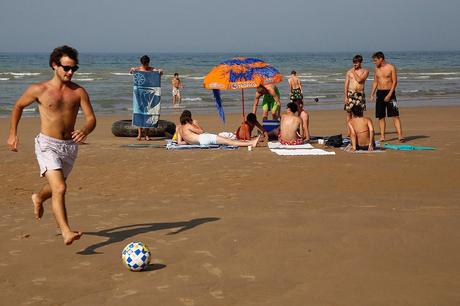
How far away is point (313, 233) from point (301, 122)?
723cm

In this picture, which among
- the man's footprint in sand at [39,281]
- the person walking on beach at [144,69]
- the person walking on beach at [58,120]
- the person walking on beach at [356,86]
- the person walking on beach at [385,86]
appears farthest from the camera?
the person walking on beach at [144,69]

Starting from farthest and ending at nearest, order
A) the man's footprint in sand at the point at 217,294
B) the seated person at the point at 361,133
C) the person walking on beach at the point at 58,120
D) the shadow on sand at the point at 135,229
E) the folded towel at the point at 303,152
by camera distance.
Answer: the seated person at the point at 361,133
the folded towel at the point at 303,152
the shadow on sand at the point at 135,229
the person walking on beach at the point at 58,120
the man's footprint in sand at the point at 217,294

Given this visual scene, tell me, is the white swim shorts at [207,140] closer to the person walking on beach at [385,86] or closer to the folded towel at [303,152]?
the folded towel at [303,152]

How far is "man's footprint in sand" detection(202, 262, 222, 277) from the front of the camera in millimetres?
5184

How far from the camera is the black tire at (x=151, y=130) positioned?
49.1ft

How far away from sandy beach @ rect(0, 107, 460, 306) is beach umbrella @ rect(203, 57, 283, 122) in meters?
2.40

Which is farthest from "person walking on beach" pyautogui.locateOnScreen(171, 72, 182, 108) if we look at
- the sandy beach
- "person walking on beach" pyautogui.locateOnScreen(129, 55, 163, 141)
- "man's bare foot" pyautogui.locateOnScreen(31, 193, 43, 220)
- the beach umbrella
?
"man's bare foot" pyautogui.locateOnScreen(31, 193, 43, 220)

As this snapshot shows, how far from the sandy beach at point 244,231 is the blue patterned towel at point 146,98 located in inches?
113

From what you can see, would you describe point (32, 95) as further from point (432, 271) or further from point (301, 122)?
point (301, 122)

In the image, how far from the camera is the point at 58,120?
18.8ft

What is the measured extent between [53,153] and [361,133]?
7086mm

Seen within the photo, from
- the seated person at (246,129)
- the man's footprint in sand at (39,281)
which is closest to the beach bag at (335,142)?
the seated person at (246,129)

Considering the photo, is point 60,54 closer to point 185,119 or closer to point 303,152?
point 303,152

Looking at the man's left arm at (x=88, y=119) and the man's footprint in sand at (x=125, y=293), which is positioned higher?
the man's left arm at (x=88, y=119)
